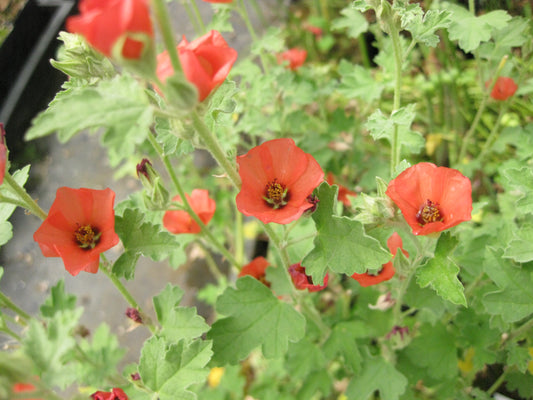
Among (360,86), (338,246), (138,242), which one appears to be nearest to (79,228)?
(138,242)

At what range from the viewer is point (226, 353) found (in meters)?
1.11

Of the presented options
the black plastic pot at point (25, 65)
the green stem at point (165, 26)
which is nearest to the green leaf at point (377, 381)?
the green stem at point (165, 26)

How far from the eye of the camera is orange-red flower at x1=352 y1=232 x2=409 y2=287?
42.9 inches

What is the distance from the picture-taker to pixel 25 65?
1868mm

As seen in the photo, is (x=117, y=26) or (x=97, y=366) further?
(x=97, y=366)

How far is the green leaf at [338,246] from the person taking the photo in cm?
90

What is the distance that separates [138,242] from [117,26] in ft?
1.96

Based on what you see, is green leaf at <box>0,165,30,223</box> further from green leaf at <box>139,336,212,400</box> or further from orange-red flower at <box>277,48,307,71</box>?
orange-red flower at <box>277,48,307,71</box>

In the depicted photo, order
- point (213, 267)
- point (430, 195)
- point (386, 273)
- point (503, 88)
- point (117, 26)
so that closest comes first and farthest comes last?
point (117, 26), point (430, 195), point (386, 273), point (503, 88), point (213, 267)

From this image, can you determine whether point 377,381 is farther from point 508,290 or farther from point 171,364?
point 171,364

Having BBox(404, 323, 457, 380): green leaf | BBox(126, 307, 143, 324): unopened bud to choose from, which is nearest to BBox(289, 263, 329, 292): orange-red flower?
BBox(126, 307, 143, 324): unopened bud

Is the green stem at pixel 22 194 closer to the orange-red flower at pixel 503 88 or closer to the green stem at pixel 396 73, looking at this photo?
the green stem at pixel 396 73

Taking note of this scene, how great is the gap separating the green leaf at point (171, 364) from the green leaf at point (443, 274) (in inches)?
19.5

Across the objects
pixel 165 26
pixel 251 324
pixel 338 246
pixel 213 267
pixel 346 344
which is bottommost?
pixel 213 267
